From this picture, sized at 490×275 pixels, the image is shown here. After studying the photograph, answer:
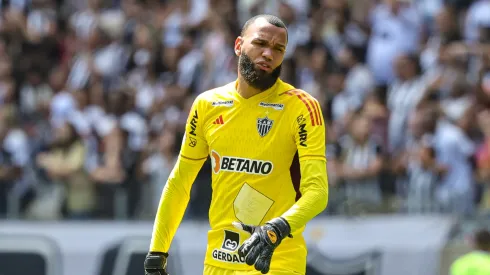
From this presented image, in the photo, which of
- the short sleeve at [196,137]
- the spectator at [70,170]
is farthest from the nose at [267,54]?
the spectator at [70,170]

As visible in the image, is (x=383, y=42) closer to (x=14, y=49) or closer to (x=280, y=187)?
(x=14, y=49)

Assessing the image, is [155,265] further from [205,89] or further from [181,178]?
[205,89]

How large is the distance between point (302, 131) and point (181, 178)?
97 centimetres

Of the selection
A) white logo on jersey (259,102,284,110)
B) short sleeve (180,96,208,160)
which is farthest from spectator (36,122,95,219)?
white logo on jersey (259,102,284,110)

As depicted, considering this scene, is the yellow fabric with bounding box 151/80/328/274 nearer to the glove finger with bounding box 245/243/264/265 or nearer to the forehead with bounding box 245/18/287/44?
the forehead with bounding box 245/18/287/44

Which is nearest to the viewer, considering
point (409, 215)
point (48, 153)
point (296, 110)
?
point (296, 110)

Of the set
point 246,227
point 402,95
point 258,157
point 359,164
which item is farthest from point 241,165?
point 402,95

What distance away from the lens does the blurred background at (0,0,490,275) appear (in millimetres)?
11875

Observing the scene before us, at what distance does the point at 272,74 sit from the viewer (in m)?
6.47

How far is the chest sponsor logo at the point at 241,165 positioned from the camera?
6418 mm

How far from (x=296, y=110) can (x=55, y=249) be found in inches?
280

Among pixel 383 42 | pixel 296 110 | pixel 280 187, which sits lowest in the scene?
pixel 280 187

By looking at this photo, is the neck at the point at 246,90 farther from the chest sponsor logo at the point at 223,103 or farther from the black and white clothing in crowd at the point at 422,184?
the black and white clothing in crowd at the point at 422,184

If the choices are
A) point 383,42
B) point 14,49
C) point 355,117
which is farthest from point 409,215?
point 14,49
